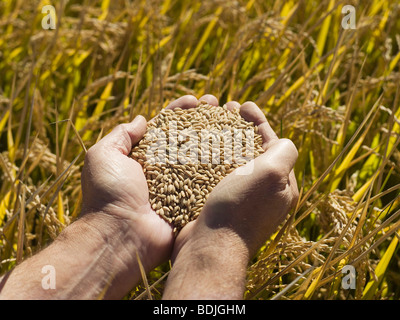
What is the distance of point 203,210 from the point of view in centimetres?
156

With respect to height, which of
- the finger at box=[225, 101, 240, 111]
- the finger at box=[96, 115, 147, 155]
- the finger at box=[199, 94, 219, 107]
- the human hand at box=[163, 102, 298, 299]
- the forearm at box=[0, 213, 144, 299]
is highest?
the finger at box=[199, 94, 219, 107]

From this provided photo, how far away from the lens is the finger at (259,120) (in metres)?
1.85

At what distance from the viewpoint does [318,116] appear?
1987 mm

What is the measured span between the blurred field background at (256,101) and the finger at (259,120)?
0.51 ft

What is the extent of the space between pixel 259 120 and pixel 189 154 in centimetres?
33

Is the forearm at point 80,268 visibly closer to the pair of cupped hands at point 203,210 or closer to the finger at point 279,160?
the pair of cupped hands at point 203,210

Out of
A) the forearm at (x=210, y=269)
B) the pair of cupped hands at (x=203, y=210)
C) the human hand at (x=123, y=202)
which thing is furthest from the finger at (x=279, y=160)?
the human hand at (x=123, y=202)

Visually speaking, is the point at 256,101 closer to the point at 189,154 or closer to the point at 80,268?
the point at 189,154

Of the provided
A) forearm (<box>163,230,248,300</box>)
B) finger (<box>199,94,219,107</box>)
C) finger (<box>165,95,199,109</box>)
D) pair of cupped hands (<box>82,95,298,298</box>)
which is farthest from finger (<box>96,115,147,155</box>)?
forearm (<box>163,230,248,300</box>)

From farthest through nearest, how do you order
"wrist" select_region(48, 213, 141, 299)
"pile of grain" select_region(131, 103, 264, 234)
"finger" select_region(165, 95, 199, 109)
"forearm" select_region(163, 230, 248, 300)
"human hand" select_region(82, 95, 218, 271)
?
1. "finger" select_region(165, 95, 199, 109)
2. "pile of grain" select_region(131, 103, 264, 234)
3. "human hand" select_region(82, 95, 218, 271)
4. "wrist" select_region(48, 213, 141, 299)
5. "forearm" select_region(163, 230, 248, 300)

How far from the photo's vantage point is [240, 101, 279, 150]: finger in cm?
185

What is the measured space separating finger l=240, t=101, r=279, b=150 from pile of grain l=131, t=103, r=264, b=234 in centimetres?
3

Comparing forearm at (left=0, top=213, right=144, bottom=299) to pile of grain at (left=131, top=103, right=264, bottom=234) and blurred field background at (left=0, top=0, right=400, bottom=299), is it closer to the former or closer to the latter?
blurred field background at (left=0, top=0, right=400, bottom=299)

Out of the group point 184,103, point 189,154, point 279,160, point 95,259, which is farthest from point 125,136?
point 279,160
